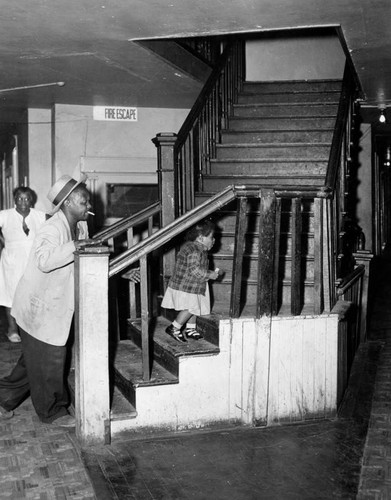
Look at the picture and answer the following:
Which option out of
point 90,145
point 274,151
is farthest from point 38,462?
point 90,145

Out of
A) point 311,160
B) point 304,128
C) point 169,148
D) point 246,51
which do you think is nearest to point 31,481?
point 169,148

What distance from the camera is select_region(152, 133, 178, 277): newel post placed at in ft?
19.5

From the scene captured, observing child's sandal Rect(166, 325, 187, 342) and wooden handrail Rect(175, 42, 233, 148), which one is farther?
wooden handrail Rect(175, 42, 233, 148)

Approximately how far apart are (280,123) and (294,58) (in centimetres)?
258

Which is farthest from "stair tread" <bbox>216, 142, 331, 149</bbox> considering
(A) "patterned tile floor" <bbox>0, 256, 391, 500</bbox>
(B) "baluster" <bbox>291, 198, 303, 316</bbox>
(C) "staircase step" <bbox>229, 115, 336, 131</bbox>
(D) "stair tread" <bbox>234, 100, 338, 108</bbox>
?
(A) "patterned tile floor" <bbox>0, 256, 391, 500</bbox>

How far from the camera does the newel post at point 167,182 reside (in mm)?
5953

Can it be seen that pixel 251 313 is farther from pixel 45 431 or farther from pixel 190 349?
pixel 45 431

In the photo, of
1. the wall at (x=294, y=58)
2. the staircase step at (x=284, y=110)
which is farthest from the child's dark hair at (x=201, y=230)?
the wall at (x=294, y=58)

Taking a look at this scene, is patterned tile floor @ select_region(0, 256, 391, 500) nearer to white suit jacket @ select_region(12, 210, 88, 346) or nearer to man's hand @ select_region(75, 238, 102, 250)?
white suit jacket @ select_region(12, 210, 88, 346)

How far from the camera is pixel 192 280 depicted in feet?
16.5

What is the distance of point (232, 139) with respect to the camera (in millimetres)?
7516

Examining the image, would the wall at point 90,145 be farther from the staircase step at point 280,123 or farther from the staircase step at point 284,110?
the staircase step at point 280,123

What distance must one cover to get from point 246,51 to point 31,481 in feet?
24.0

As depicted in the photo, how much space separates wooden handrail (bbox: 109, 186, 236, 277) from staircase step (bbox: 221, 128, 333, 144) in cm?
286
